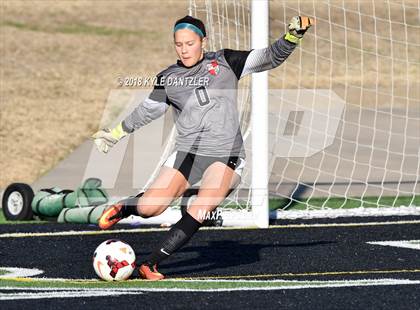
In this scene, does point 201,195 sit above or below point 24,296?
above

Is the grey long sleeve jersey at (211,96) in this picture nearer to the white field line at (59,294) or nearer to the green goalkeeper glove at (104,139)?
the green goalkeeper glove at (104,139)

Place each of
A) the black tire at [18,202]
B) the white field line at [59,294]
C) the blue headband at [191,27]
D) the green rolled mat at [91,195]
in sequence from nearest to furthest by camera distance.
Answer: the white field line at [59,294] → the blue headband at [191,27] → the green rolled mat at [91,195] → the black tire at [18,202]

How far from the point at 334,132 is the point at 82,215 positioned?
8.39m

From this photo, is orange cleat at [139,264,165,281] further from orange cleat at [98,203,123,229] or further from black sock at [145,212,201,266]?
orange cleat at [98,203,123,229]

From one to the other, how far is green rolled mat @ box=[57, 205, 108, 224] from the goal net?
3.93 ft

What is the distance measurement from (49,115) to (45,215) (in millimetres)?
10018

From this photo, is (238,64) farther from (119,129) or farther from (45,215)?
(45,215)

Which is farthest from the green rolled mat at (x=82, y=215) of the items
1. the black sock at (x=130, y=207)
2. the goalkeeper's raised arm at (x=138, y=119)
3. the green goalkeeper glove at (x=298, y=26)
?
the green goalkeeper glove at (x=298, y=26)

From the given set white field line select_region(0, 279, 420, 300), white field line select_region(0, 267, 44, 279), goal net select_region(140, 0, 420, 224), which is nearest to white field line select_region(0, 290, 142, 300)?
white field line select_region(0, 279, 420, 300)

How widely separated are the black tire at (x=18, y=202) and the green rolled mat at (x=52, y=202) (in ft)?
0.26

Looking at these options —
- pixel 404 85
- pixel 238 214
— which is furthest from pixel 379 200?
pixel 404 85

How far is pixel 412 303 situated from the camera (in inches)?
298

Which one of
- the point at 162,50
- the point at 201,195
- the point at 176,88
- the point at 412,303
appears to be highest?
the point at 162,50

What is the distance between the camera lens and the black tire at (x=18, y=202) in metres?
12.6
